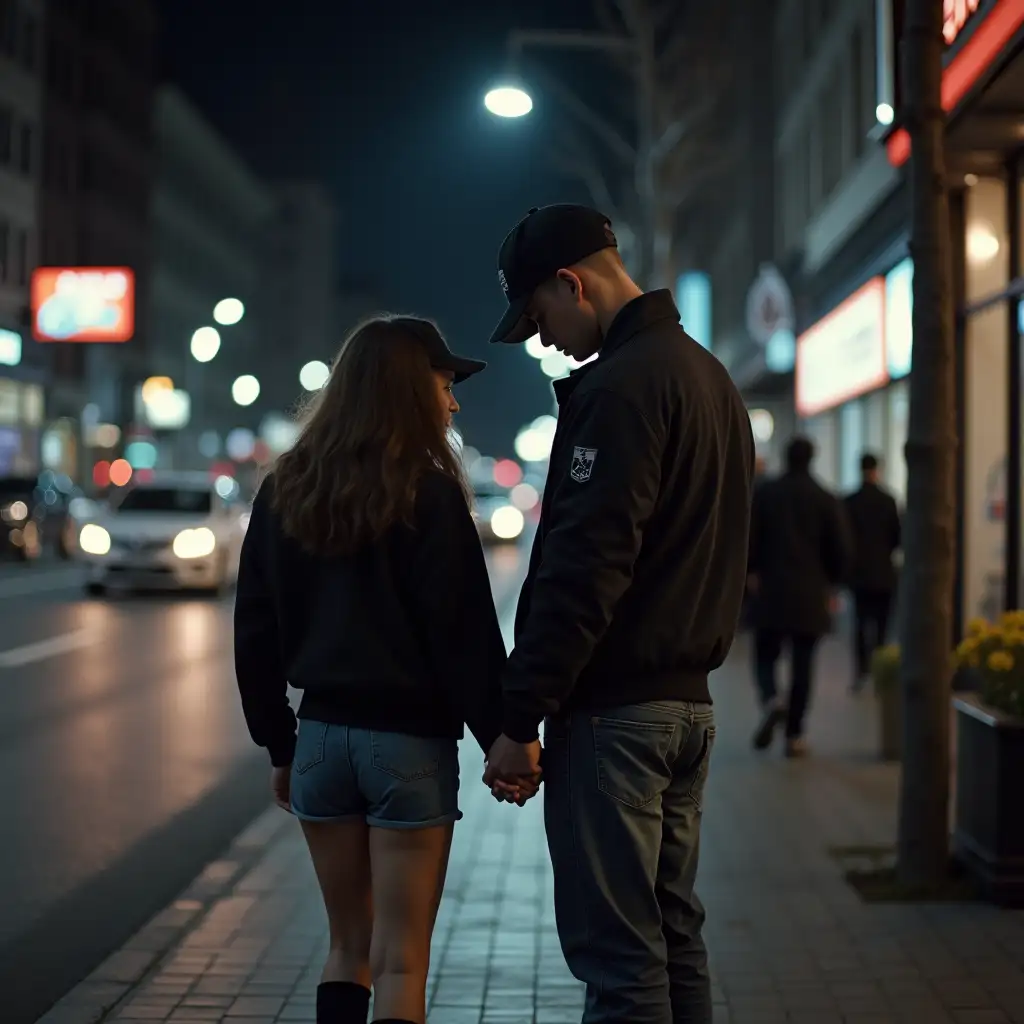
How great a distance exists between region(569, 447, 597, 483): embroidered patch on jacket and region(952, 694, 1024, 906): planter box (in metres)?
3.34

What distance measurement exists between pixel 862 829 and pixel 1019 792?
1.90m

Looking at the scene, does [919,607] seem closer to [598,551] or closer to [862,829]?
[862,829]

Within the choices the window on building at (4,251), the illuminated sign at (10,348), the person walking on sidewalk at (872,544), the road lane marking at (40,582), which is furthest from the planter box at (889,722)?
the window on building at (4,251)

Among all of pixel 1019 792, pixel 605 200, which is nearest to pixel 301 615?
pixel 1019 792

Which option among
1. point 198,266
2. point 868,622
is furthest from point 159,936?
point 198,266

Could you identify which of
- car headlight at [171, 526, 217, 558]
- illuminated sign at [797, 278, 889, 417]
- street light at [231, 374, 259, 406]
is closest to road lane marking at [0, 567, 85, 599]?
car headlight at [171, 526, 217, 558]

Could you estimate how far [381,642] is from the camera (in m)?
3.76

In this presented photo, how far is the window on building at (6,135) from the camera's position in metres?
55.8

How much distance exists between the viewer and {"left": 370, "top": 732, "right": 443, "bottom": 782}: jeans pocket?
376cm

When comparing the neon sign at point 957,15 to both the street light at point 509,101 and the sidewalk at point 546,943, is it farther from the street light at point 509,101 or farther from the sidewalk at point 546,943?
the street light at point 509,101

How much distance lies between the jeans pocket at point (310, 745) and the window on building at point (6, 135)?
55.0m

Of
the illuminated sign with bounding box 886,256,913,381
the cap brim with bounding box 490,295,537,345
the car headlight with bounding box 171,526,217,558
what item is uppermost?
the illuminated sign with bounding box 886,256,913,381

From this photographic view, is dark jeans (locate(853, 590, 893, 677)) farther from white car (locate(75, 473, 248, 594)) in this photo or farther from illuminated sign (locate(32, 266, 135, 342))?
illuminated sign (locate(32, 266, 135, 342))

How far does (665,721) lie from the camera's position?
11.9ft
